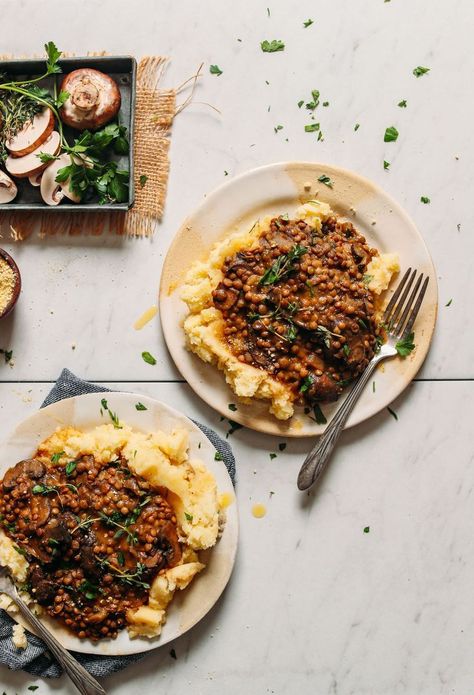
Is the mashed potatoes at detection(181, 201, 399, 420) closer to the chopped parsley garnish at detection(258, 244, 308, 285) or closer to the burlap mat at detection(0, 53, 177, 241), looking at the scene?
the chopped parsley garnish at detection(258, 244, 308, 285)

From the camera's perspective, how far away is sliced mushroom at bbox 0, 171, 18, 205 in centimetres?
376

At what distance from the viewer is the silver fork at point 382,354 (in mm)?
3637

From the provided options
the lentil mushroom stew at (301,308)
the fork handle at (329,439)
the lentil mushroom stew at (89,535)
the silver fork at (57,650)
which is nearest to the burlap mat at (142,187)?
the lentil mushroom stew at (301,308)

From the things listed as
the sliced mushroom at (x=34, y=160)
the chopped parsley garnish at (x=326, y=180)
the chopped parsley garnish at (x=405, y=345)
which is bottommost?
the chopped parsley garnish at (x=405, y=345)

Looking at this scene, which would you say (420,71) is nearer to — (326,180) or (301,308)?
(326,180)

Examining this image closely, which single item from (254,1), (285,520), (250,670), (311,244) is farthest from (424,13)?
(250,670)

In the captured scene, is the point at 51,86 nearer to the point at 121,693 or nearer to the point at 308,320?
the point at 308,320

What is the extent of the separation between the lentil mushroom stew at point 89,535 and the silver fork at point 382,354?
0.76 meters

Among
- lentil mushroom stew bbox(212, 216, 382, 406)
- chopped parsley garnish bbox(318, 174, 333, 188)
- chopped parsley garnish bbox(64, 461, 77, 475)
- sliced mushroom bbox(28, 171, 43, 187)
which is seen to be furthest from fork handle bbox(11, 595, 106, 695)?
chopped parsley garnish bbox(318, 174, 333, 188)

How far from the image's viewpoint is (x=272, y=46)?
12.8 ft

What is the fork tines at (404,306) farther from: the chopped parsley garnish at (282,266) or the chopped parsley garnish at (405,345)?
the chopped parsley garnish at (282,266)

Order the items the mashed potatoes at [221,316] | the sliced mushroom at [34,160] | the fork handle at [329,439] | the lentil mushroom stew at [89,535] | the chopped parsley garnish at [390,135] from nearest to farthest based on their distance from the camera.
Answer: the lentil mushroom stew at [89,535]
the mashed potatoes at [221,316]
the fork handle at [329,439]
the sliced mushroom at [34,160]
the chopped parsley garnish at [390,135]

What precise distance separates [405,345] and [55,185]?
201 cm

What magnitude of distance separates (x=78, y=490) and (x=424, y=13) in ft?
10.3
